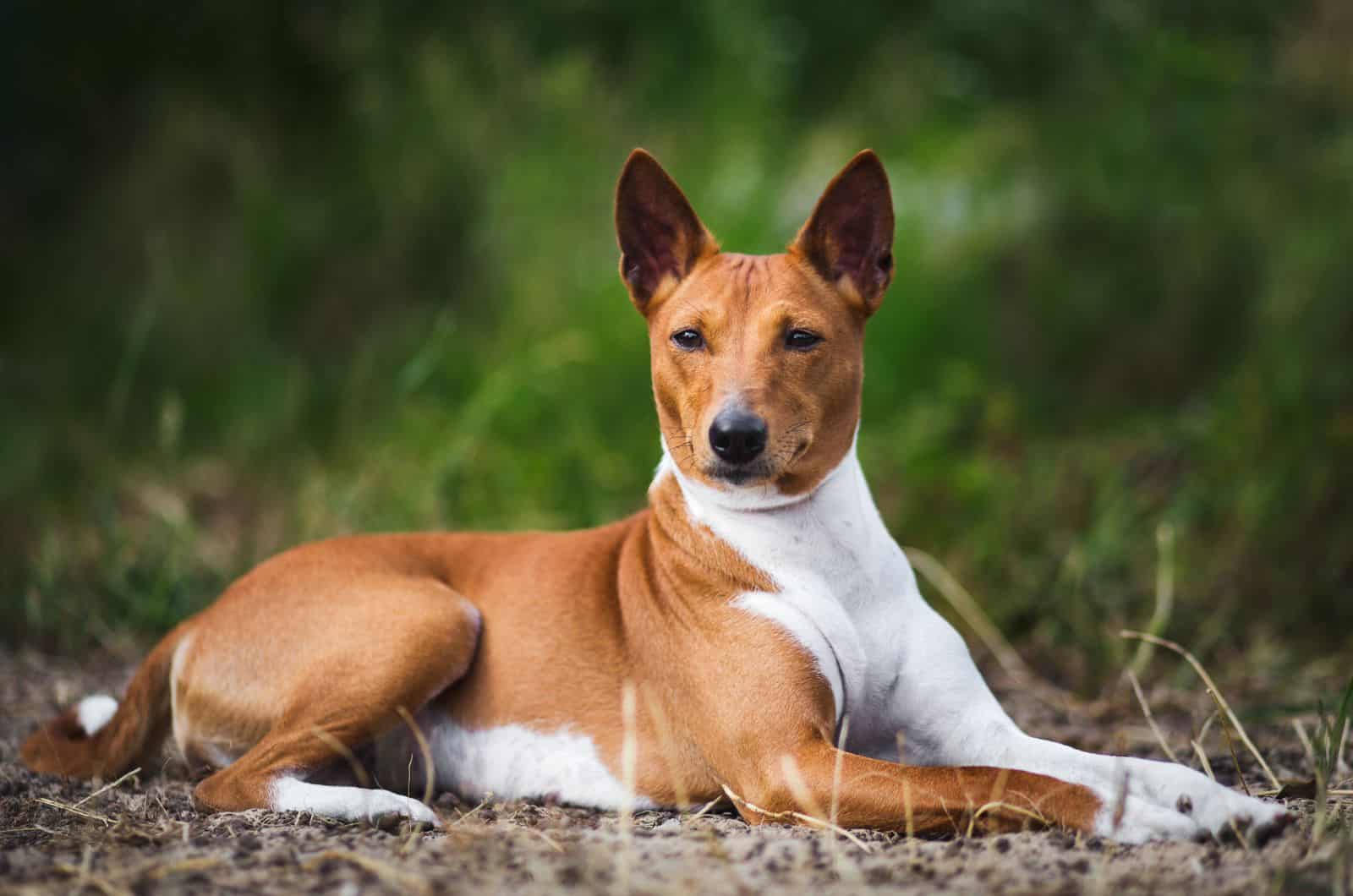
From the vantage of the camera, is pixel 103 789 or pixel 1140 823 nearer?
pixel 1140 823

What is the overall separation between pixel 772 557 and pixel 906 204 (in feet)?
19.5

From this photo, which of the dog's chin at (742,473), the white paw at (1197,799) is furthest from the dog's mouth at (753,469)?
the white paw at (1197,799)

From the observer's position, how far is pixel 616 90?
9.53 meters

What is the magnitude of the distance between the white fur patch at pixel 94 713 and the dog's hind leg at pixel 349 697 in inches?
24.0

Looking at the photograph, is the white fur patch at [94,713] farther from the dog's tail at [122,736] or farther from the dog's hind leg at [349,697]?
the dog's hind leg at [349,697]

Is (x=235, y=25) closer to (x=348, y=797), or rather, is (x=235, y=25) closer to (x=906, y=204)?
(x=906, y=204)

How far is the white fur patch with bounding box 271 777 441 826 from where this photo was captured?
3.41 metres

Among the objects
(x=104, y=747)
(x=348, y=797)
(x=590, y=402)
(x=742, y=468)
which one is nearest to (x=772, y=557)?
(x=742, y=468)

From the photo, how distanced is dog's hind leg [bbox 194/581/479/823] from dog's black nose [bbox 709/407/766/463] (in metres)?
1.07

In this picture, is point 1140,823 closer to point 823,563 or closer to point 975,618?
point 823,563

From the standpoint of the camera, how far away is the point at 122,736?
396cm

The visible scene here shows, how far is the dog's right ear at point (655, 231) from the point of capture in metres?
3.90

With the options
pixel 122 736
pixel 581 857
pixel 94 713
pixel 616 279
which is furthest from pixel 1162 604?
pixel 616 279

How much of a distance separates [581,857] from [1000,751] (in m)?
1.23
